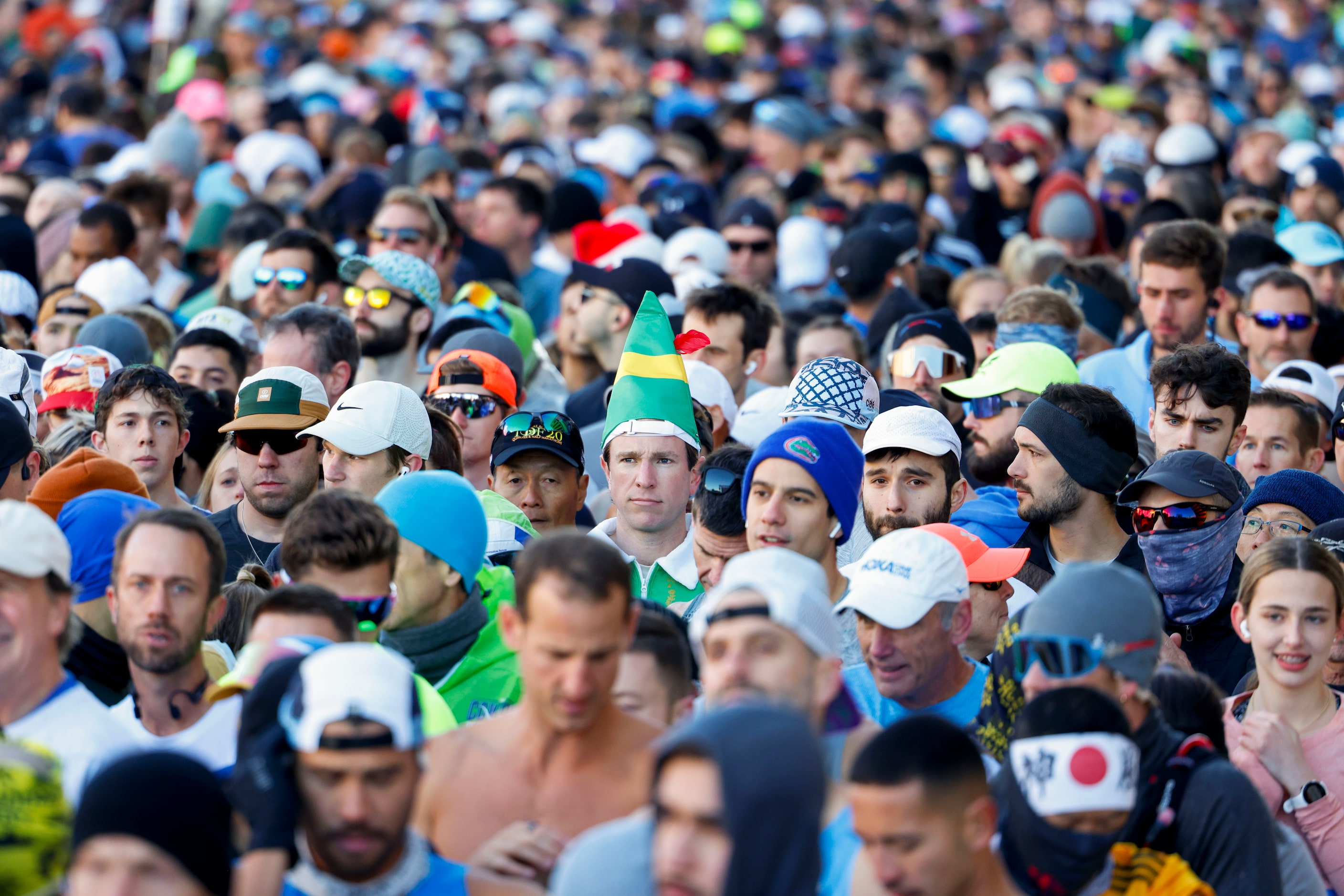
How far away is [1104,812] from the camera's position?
382 centimetres

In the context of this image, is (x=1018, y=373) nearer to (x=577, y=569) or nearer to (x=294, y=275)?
(x=577, y=569)

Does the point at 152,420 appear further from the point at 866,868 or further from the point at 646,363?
the point at 866,868

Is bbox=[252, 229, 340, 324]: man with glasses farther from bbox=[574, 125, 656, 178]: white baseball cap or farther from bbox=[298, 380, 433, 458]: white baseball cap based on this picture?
bbox=[574, 125, 656, 178]: white baseball cap

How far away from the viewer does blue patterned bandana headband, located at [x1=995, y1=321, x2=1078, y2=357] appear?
8.19 meters

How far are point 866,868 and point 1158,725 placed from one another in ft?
3.09

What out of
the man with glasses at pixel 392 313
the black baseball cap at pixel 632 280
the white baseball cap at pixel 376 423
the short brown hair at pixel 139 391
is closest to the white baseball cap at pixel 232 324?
the man with glasses at pixel 392 313

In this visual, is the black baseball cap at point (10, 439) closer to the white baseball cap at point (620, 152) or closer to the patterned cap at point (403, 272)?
the patterned cap at point (403, 272)

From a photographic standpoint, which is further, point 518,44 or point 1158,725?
point 518,44

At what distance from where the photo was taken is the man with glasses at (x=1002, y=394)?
716 cm

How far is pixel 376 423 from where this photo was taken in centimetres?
642

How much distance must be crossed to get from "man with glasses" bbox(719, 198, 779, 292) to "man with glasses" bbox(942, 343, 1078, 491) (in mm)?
3593

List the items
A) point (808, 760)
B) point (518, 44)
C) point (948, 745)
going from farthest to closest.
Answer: point (518, 44) < point (948, 745) < point (808, 760)

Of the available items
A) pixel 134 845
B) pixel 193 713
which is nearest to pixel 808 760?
pixel 134 845

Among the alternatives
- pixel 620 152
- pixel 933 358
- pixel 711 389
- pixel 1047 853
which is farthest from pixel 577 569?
pixel 620 152
